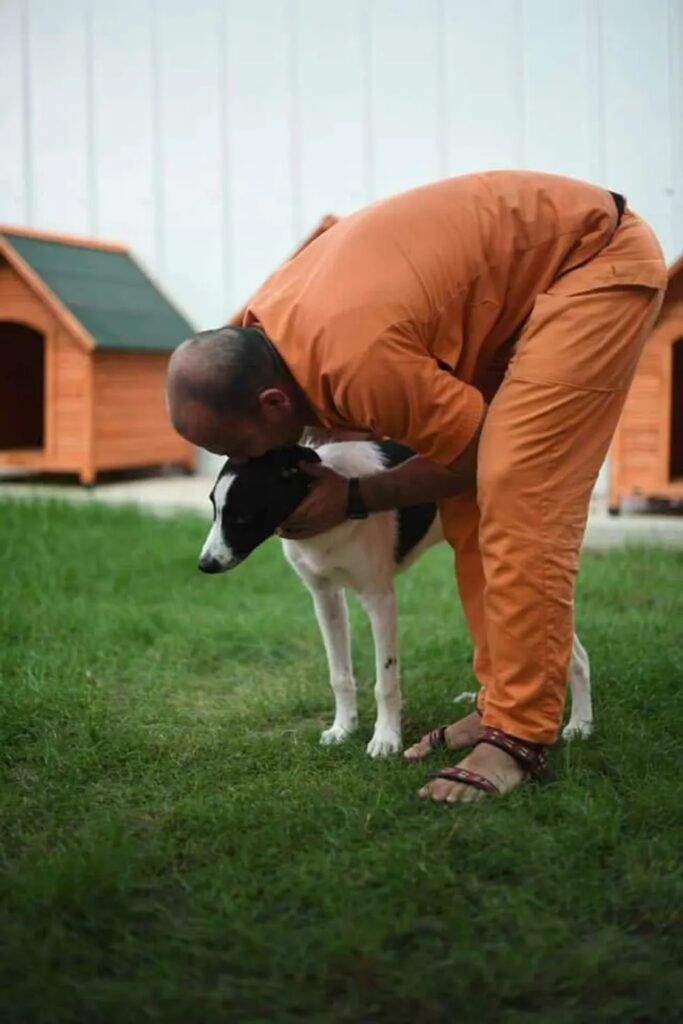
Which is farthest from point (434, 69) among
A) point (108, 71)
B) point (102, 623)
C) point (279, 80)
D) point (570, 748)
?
point (570, 748)

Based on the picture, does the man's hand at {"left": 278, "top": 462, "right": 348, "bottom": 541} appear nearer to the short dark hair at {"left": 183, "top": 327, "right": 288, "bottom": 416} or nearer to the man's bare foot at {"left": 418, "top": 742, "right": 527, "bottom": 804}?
the short dark hair at {"left": 183, "top": 327, "right": 288, "bottom": 416}

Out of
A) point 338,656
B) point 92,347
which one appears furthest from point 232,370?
point 92,347

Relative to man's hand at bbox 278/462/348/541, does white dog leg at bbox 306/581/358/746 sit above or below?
below

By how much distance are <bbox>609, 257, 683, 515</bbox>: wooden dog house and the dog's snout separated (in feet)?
9.99

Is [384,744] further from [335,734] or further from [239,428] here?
[239,428]

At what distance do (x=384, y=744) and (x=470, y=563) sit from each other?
1.35 feet

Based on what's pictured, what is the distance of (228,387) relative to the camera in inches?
77.4

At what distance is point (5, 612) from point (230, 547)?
1408mm

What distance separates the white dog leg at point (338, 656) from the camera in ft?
8.61

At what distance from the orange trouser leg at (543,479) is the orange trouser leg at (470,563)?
29cm

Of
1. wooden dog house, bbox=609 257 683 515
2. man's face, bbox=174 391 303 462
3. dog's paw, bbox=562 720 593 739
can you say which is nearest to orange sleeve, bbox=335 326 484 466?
man's face, bbox=174 391 303 462

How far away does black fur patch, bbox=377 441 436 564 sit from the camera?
258 cm

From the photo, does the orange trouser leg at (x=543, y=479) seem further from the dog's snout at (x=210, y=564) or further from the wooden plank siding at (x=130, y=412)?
the wooden plank siding at (x=130, y=412)

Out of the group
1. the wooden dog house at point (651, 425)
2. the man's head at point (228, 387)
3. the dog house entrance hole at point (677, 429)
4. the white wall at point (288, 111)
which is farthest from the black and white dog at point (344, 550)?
the white wall at point (288, 111)
